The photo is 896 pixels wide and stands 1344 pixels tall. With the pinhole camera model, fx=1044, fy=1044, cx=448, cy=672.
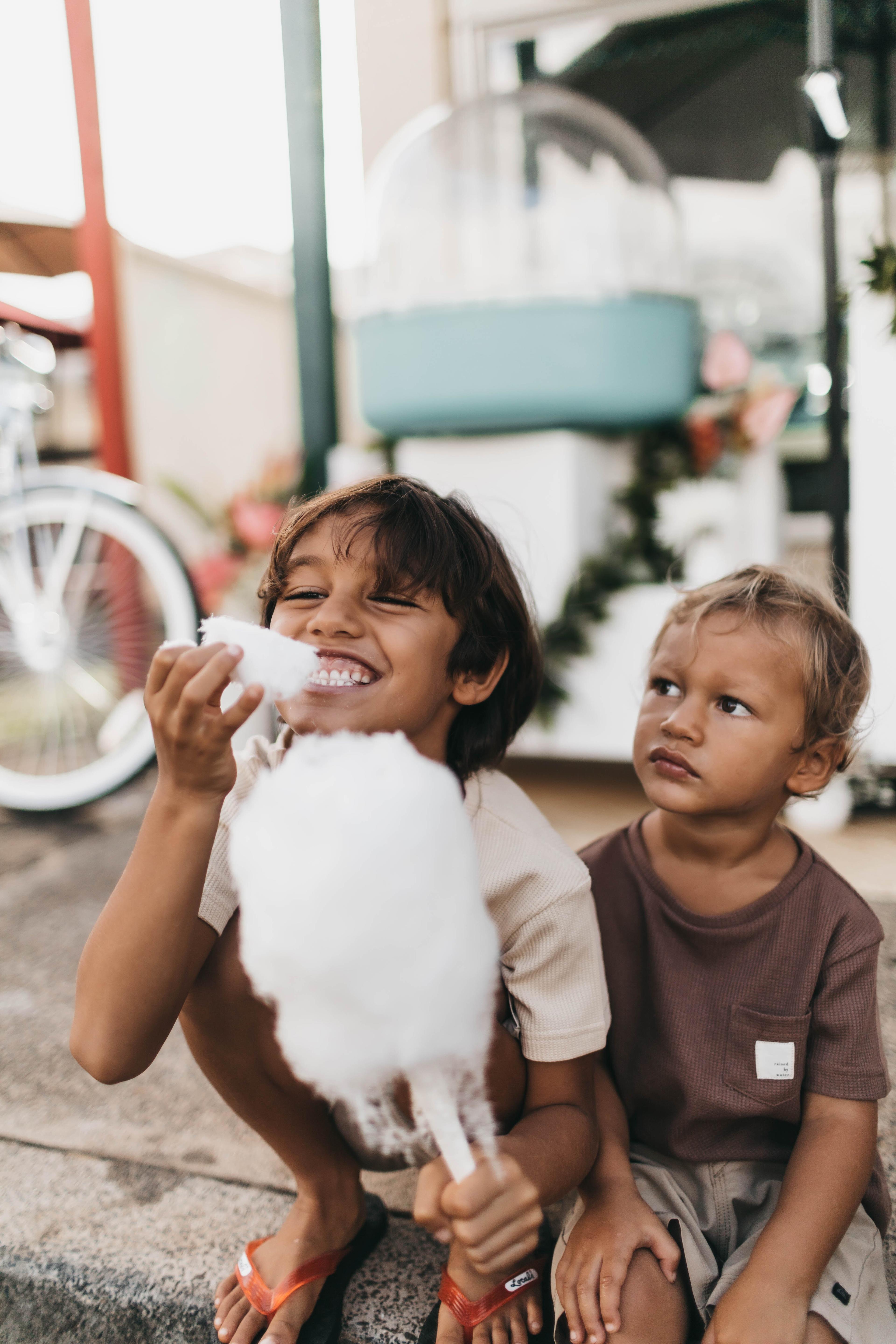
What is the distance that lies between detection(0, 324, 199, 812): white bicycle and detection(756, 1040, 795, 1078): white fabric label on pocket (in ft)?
6.48

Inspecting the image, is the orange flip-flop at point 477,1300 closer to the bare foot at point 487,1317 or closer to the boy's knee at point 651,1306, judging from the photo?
the bare foot at point 487,1317

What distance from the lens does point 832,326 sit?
2273mm

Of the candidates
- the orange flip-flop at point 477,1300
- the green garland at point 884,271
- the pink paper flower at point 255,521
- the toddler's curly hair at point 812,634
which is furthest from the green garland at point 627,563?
the orange flip-flop at point 477,1300

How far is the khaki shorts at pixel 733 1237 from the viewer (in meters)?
1.00

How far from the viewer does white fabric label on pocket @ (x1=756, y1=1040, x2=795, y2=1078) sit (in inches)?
42.9

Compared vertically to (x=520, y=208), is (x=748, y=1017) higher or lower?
lower

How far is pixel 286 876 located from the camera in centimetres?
68

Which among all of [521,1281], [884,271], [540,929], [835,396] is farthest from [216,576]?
[521,1281]

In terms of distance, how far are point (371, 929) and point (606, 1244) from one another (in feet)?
1.91

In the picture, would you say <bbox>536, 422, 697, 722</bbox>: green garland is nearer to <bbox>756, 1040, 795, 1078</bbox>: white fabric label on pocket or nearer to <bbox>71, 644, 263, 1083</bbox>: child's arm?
<bbox>756, 1040, 795, 1078</bbox>: white fabric label on pocket

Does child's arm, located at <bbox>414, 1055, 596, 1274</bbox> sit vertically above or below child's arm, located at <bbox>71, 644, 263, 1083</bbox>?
below

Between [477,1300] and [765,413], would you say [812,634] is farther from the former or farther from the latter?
[765,413]

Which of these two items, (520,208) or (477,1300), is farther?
(520,208)

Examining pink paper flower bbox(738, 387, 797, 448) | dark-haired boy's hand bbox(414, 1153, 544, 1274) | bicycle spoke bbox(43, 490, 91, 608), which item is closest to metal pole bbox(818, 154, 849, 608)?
pink paper flower bbox(738, 387, 797, 448)
